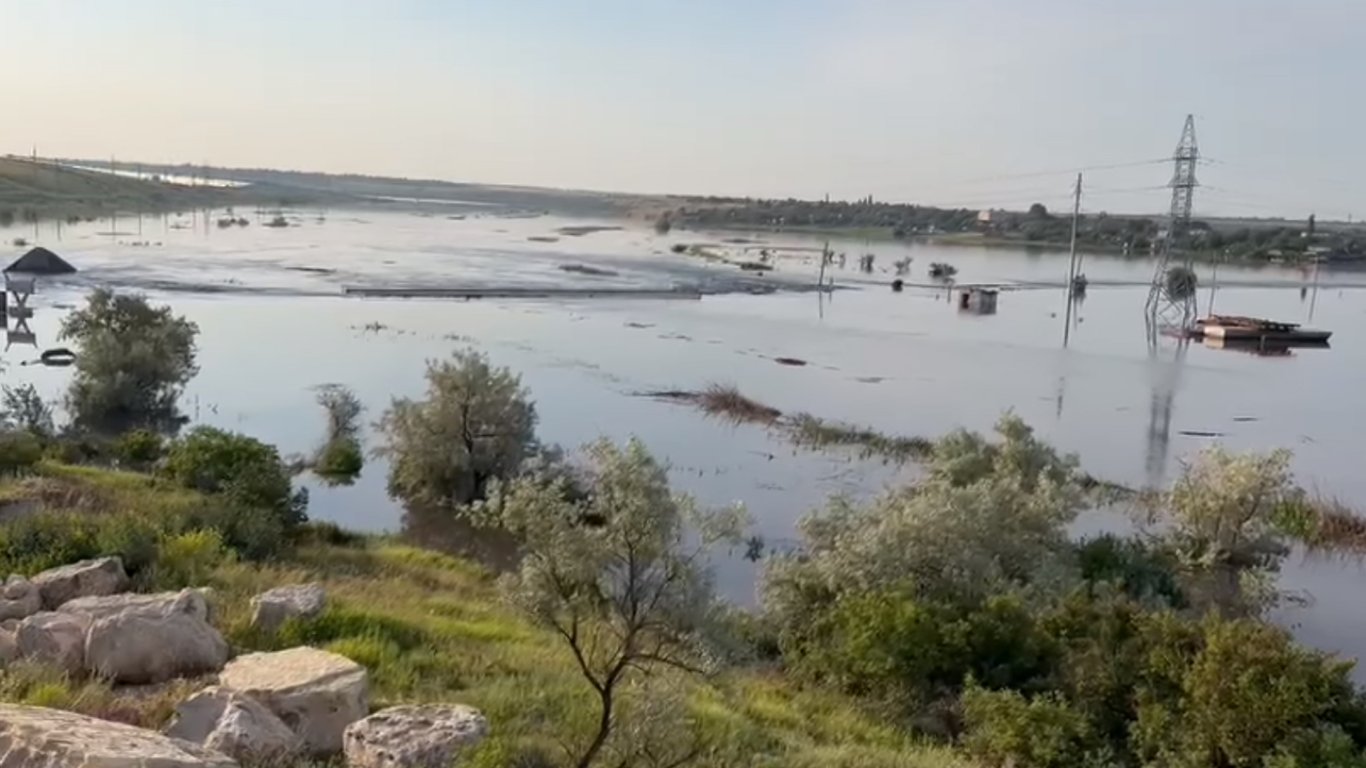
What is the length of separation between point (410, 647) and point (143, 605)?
7.53ft

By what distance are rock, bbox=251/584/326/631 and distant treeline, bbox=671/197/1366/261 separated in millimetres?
97316

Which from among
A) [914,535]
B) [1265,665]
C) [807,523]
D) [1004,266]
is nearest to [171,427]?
[807,523]

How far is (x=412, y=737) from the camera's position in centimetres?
583

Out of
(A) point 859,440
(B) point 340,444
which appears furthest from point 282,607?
(A) point 859,440

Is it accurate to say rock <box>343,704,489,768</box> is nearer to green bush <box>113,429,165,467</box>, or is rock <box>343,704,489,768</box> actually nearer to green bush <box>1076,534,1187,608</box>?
green bush <box>1076,534,1187,608</box>

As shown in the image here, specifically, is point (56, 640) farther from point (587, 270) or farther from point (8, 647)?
point (587, 270)

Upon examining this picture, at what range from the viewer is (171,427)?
24578 millimetres

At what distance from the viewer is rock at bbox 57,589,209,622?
7.42 m

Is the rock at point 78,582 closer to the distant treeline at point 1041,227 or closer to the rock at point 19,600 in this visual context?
the rock at point 19,600

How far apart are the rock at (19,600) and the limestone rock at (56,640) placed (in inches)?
27.8

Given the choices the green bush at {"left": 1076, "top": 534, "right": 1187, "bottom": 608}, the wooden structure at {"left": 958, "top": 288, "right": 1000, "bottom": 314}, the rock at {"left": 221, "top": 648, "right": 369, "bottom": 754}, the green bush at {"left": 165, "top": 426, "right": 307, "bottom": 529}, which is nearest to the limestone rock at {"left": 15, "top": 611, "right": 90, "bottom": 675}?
the rock at {"left": 221, "top": 648, "right": 369, "bottom": 754}

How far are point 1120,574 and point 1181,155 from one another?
140ft

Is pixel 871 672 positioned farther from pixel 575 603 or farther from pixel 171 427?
pixel 171 427

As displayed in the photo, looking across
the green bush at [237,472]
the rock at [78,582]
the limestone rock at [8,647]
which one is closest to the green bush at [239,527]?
the green bush at [237,472]
